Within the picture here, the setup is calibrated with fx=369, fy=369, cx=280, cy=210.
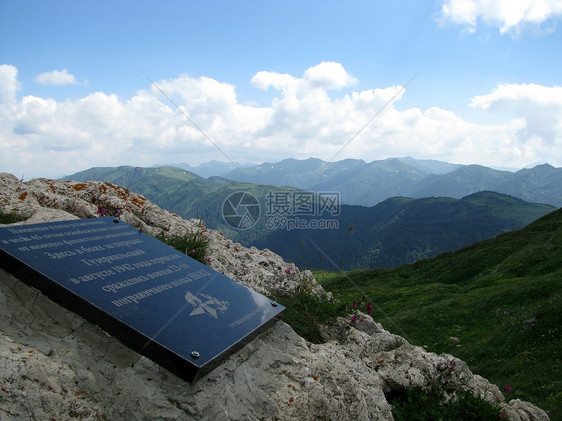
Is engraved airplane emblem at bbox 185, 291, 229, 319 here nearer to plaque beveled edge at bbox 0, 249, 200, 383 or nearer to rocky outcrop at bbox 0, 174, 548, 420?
rocky outcrop at bbox 0, 174, 548, 420

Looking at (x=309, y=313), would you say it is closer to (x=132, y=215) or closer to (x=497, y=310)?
(x=132, y=215)

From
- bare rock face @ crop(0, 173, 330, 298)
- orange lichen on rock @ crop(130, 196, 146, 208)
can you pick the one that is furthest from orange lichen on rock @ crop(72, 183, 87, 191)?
orange lichen on rock @ crop(130, 196, 146, 208)

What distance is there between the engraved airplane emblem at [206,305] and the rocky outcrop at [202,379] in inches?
36.3

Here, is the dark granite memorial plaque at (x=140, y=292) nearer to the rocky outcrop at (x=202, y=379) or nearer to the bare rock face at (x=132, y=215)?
the rocky outcrop at (x=202, y=379)

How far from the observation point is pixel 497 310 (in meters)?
28.9

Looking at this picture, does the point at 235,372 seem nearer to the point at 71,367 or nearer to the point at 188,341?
the point at 188,341

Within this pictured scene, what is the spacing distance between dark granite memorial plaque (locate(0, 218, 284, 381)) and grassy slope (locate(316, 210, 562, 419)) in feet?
16.9

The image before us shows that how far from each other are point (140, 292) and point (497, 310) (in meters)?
30.2

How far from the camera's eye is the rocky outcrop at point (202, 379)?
16.5 ft

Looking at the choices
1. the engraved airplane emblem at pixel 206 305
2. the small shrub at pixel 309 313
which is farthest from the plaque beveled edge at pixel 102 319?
the small shrub at pixel 309 313

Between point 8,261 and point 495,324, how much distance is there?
29836 millimetres

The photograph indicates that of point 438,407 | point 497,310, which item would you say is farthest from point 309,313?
point 497,310

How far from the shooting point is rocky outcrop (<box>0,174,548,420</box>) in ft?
16.5

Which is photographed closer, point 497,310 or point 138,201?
point 138,201
